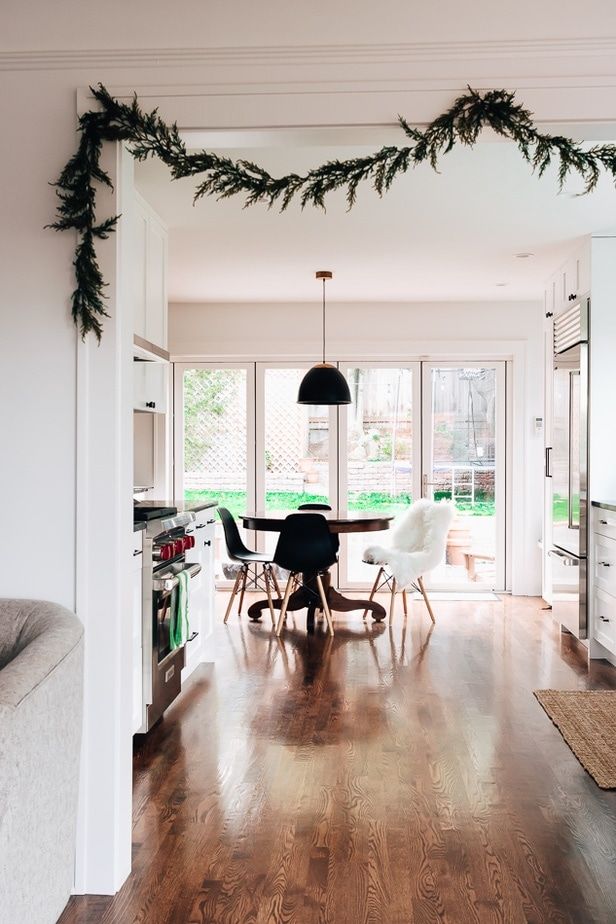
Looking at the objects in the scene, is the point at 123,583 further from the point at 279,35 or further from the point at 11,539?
the point at 279,35

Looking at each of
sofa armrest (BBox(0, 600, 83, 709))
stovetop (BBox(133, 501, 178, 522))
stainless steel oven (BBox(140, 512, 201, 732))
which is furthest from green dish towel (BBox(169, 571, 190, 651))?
sofa armrest (BBox(0, 600, 83, 709))

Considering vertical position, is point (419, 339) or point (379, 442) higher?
point (419, 339)

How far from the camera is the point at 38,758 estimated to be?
1.75 m

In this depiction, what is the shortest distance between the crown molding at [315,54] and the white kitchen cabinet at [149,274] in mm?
1841

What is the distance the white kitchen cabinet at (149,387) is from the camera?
14.7ft

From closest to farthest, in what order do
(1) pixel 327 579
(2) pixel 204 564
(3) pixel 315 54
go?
(3) pixel 315 54 < (2) pixel 204 564 < (1) pixel 327 579

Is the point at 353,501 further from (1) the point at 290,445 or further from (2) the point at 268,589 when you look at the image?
(2) the point at 268,589

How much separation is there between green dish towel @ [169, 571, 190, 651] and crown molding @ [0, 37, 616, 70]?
2245 mm

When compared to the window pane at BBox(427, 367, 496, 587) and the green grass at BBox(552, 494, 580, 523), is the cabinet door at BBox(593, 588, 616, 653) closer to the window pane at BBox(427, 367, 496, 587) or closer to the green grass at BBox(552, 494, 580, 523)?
the green grass at BBox(552, 494, 580, 523)

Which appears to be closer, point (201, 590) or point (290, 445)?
point (201, 590)

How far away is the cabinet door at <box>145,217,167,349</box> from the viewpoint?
182 inches

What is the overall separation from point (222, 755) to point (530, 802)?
4.07 feet

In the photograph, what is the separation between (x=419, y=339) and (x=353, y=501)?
61.6 inches

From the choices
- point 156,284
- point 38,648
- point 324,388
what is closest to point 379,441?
point 324,388
